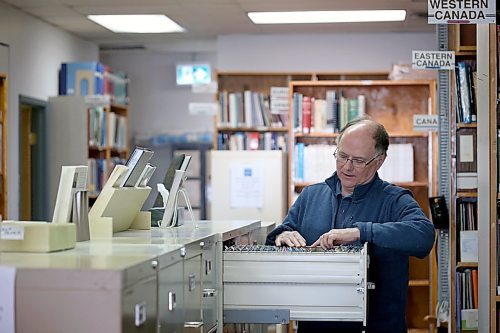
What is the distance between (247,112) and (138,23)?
1.41 m

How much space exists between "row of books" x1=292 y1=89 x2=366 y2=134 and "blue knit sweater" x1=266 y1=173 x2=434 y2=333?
4334 mm

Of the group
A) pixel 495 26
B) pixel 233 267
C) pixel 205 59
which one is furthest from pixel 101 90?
pixel 233 267

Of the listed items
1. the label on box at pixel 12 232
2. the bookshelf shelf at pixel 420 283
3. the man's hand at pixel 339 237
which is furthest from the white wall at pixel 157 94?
the label on box at pixel 12 232

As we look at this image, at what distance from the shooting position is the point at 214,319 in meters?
2.98

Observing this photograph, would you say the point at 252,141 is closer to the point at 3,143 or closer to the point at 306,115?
the point at 306,115

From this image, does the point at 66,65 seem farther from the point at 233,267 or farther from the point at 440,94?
the point at 233,267

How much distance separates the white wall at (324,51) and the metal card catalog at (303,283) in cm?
609

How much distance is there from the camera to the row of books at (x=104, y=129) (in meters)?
8.69

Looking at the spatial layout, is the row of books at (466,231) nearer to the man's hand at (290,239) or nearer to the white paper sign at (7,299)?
the man's hand at (290,239)

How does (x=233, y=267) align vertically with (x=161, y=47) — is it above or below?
below

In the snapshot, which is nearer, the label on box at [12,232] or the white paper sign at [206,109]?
the label on box at [12,232]

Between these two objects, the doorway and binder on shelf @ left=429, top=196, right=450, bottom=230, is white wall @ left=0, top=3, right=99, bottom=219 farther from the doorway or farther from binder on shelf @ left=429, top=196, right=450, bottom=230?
binder on shelf @ left=429, top=196, right=450, bottom=230

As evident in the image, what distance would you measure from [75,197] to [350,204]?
1.06 meters

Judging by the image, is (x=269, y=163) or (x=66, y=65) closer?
(x=269, y=163)
